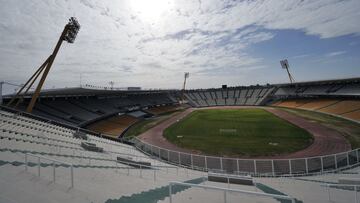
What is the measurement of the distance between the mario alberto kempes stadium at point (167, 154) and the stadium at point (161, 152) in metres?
0.06

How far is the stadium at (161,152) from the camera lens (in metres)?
7.73

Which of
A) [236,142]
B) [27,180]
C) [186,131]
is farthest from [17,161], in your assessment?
[186,131]

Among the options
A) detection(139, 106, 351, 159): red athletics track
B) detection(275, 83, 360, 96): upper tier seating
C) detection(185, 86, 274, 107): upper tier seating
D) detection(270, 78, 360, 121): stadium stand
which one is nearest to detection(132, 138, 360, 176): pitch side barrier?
detection(139, 106, 351, 159): red athletics track

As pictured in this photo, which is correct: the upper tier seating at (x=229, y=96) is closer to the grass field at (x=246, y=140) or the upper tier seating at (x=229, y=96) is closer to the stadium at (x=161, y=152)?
the stadium at (x=161, y=152)

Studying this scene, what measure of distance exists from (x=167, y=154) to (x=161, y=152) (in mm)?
737

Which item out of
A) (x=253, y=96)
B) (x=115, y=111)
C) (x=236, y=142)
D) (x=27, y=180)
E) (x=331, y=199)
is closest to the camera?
(x=27, y=180)

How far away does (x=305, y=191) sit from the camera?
1138 cm

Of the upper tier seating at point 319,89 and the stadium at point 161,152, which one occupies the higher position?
the upper tier seating at point 319,89

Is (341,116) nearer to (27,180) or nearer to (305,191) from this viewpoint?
(305,191)

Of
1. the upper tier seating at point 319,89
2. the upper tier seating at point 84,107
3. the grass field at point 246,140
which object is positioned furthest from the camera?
the upper tier seating at point 319,89

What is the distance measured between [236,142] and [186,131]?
1160 centimetres

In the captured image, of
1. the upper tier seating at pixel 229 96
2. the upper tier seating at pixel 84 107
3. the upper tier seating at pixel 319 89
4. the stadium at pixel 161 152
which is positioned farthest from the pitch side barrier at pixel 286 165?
the upper tier seating at pixel 229 96

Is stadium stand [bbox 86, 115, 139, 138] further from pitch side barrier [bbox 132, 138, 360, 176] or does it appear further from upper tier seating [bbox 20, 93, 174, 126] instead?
pitch side barrier [bbox 132, 138, 360, 176]

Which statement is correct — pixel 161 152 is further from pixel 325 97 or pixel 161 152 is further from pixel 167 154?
pixel 325 97
